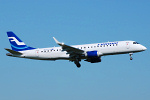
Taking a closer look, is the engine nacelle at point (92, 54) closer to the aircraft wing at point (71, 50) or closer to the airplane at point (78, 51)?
the airplane at point (78, 51)

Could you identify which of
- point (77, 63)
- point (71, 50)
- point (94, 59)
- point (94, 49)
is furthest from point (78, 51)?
point (94, 59)

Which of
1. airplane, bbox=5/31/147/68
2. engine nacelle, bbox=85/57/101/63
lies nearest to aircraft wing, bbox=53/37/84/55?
airplane, bbox=5/31/147/68

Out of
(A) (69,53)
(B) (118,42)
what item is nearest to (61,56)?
(A) (69,53)

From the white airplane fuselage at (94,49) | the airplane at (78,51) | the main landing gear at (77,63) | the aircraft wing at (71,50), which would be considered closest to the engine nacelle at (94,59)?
the airplane at (78,51)

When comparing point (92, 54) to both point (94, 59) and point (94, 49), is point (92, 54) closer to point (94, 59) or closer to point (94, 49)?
point (94, 49)

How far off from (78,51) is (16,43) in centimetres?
1514

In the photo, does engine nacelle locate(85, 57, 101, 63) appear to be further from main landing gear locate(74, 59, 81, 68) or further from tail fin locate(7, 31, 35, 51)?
tail fin locate(7, 31, 35, 51)

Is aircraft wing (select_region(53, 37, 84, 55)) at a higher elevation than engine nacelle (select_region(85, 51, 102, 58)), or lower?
higher

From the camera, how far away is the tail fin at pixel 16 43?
6512cm

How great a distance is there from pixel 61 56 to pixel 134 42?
14587mm

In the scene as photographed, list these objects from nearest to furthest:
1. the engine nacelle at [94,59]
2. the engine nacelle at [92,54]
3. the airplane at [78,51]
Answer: the engine nacelle at [92,54], the airplane at [78,51], the engine nacelle at [94,59]

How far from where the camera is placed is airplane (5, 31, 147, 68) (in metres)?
58.7

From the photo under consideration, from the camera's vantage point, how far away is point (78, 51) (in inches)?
2309

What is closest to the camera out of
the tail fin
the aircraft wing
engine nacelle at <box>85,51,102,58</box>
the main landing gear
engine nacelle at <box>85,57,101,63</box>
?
the aircraft wing
